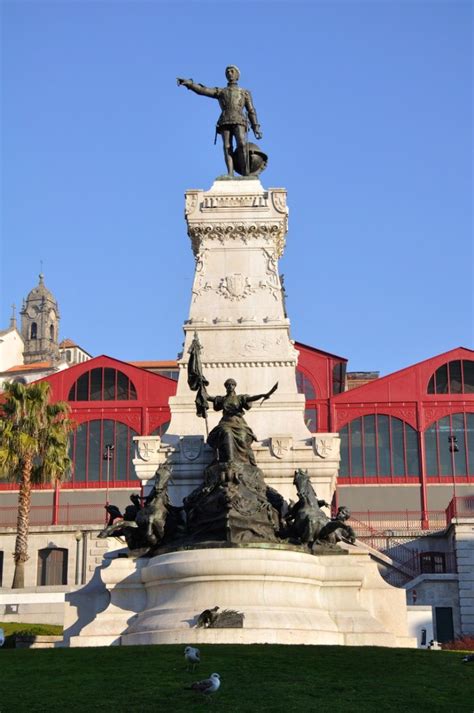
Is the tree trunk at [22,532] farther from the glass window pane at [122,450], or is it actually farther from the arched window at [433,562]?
the arched window at [433,562]

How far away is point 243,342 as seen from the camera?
3766cm

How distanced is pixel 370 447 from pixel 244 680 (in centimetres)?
4717

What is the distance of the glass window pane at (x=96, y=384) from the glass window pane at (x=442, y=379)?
19.7m

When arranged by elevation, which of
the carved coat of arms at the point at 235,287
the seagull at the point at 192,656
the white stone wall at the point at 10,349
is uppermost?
the white stone wall at the point at 10,349

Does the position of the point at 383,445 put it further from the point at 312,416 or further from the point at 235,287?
the point at 235,287

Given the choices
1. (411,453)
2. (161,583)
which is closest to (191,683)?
(161,583)

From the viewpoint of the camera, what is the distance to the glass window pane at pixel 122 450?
67062mm

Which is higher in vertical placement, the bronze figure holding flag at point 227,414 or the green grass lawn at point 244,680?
the bronze figure holding flag at point 227,414

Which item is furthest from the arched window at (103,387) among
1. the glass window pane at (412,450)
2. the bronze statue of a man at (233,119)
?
the bronze statue of a man at (233,119)

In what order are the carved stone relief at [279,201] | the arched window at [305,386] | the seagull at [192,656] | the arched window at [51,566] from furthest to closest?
the arched window at [305,386]
the arched window at [51,566]
the carved stone relief at [279,201]
the seagull at [192,656]

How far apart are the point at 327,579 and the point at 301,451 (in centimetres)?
638

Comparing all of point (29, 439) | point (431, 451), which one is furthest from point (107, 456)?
point (431, 451)

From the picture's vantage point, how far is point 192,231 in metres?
39.4

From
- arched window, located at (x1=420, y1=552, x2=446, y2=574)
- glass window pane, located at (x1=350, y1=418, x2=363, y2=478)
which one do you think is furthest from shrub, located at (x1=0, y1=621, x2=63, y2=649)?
glass window pane, located at (x1=350, y1=418, x2=363, y2=478)
